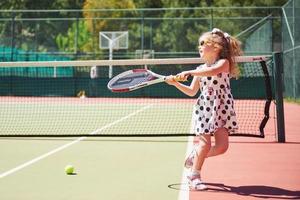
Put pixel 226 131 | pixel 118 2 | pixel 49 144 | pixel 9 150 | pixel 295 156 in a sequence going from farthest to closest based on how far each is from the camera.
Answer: pixel 118 2, pixel 49 144, pixel 9 150, pixel 295 156, pixel 226 131

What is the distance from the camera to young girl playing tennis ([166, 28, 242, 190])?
5.49m

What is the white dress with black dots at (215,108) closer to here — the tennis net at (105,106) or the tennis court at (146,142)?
the tennis court at (146,142)

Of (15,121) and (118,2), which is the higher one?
(118,2)

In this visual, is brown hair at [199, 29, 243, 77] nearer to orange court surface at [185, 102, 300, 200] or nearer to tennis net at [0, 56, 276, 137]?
orange court surface at [185, 102, 300, 200]

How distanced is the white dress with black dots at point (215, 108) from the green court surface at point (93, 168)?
0.70 meters

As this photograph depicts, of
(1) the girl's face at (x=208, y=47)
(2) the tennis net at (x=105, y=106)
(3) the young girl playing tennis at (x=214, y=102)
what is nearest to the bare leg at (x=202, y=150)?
(3) the young girl playing tennis at (x=214, y=102)

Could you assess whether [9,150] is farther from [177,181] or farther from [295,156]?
[295,156]

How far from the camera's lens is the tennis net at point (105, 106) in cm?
942

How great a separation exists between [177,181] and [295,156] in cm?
238

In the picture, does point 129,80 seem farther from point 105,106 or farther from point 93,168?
point 105,106

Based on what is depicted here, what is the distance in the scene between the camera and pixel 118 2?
45469 millimetres

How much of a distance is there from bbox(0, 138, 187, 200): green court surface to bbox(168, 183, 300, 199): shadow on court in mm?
400

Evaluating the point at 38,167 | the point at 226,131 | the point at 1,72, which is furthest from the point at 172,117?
the point at 1,72

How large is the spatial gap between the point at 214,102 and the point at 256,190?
3.06 ft
